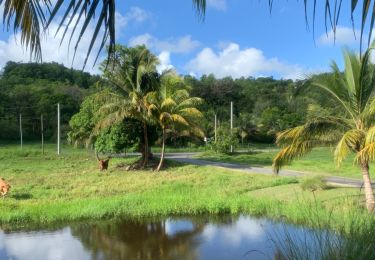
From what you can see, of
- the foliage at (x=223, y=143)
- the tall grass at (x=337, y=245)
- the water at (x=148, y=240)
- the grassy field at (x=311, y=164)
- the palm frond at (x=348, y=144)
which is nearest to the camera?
the tall grass at (x=337, y=245)

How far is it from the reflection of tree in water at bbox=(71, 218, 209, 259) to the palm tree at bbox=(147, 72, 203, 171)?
1352 centimetres

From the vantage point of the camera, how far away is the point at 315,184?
16.9 metres

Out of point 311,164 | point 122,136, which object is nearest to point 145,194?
point 122,136

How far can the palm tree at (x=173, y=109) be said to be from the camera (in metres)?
27.8

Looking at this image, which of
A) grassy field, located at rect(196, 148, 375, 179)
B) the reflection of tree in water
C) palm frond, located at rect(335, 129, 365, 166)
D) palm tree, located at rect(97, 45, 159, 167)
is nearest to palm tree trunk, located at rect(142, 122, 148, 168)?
palm tree, located at rect(97, 45, 159, 167)

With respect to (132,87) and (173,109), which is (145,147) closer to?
(173,109)

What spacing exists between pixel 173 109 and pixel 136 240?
54.1 feet

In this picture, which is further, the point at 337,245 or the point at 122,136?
the point at 122,136

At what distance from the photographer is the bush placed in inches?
663

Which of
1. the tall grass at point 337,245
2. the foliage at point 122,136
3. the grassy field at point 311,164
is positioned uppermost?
the foliage at point 122,136

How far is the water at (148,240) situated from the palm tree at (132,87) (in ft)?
44.9

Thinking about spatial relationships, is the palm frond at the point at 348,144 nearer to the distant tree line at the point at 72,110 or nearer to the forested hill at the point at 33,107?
the distant tree line at the point at 72,110

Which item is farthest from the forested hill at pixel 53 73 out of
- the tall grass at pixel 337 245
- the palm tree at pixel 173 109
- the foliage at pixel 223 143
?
the foliage at pixel 223 143

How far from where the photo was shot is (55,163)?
34.3 m
